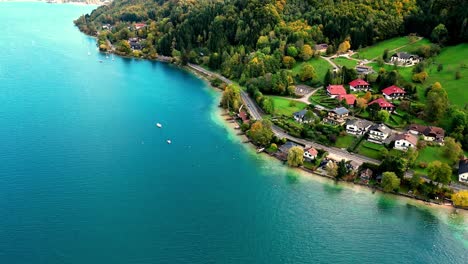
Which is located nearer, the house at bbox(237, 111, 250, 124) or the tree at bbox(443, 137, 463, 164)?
the tree at bbox(443, 137, 463, 164)

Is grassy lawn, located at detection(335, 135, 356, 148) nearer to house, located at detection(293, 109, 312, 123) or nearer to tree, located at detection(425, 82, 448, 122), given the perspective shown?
house, located at detection(293, 109, 312, 123)

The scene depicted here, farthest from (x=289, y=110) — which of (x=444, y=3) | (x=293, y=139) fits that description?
(x=444, y=3)

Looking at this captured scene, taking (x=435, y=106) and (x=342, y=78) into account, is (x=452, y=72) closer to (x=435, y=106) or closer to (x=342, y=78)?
(x=435, y=106)

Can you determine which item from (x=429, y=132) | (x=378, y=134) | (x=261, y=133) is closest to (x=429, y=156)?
(x=429, y=132)

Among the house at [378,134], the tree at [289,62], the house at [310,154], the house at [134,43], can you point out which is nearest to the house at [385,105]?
the house at [378,134]

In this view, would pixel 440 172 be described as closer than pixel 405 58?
Yes

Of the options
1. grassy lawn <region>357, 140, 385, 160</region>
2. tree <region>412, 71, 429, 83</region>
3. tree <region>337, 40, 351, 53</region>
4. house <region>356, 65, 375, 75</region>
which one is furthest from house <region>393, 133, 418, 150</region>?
tree <region>337, 40, 351, 53</region>

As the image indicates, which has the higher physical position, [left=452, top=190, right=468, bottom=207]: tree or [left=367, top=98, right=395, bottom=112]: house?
[left=367, top=98, right=395, bottom=112]: house
